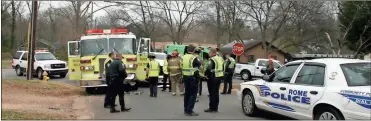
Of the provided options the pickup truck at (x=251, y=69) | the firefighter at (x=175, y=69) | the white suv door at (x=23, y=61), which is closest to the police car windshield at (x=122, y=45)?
the firefighter at (x=175, y=69)

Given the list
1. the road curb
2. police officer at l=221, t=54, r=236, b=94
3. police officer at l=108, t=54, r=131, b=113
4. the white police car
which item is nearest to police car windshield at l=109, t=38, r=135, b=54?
the road curb

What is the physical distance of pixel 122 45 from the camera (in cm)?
1627

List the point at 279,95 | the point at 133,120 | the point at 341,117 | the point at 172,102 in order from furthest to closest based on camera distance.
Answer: the point at 172,102 → the point at 133,120 → the point at 279,95 → the point at 341,117

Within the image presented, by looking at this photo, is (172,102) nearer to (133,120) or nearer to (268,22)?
(133,120)

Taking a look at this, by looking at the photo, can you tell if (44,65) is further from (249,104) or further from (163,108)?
(249,104)

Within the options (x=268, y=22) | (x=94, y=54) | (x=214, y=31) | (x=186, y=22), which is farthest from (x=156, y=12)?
(x=94, y=54)

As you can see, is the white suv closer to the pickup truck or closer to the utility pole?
the utility pole

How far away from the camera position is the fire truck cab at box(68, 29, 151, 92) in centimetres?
1544

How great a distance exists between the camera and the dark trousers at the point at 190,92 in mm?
9789

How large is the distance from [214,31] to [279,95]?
43.5m

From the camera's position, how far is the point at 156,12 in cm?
5834

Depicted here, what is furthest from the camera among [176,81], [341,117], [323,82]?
[176,81]

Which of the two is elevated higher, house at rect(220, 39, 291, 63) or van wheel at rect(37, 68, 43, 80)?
house at rect(220, 39, 291, 63)

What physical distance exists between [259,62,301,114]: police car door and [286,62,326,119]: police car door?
16cm
